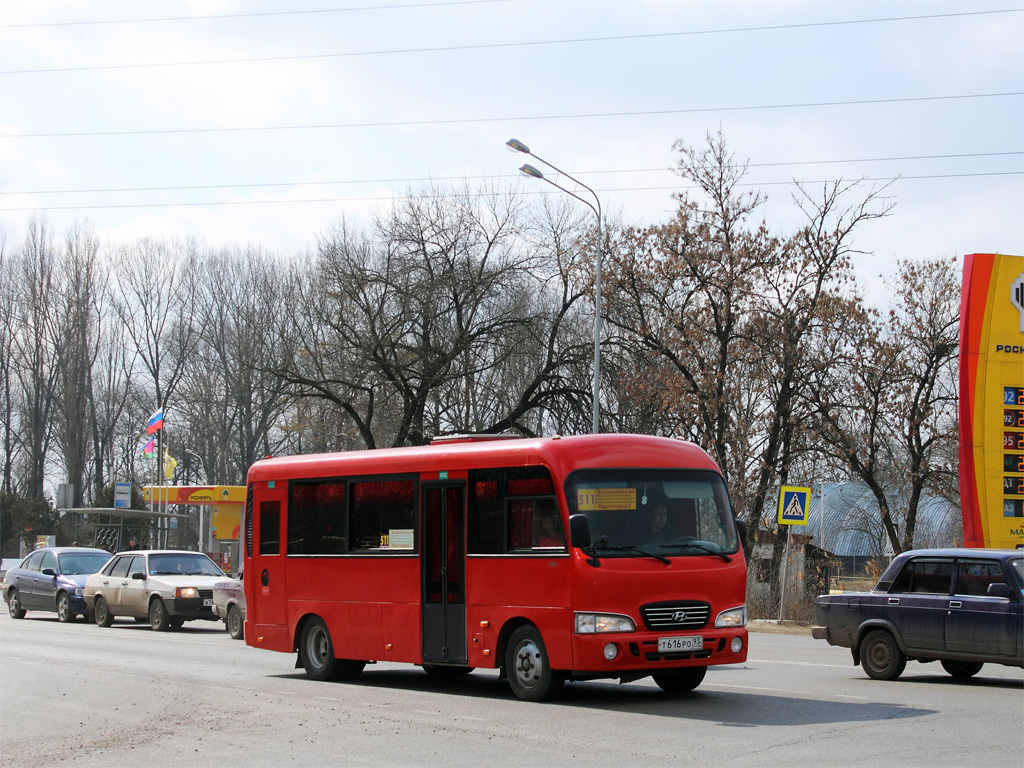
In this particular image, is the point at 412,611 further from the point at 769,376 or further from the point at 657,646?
the point at 769,376

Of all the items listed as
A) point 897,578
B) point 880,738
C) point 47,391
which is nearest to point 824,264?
point 897,578

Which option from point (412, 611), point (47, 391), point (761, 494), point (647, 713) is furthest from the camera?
point (47, 391)

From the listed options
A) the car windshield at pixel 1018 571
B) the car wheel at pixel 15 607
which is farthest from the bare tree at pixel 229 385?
the car windshield at pixel 1018 571

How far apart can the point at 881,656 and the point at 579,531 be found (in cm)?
520

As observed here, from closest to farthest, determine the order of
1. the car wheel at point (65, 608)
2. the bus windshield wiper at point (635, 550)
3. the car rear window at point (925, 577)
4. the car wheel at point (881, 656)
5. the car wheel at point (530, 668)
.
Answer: the bus windshield wiper at point (635, 550) → the car wheel at point (530, 668) → the car rear window at point (925, 577) → the car wheel at point (881, 656) → the car wheel at point (65, 608)

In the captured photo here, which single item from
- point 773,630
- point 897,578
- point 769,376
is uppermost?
point 769,376

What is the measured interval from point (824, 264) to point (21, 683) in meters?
26.1

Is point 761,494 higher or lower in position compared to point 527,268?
lower

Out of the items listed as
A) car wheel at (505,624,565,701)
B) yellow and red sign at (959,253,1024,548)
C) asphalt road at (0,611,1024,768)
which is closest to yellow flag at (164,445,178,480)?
yellow and red sign at (959,253,1024,548)

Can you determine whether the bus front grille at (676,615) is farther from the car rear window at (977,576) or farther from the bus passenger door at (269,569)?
the bus passenger door at (269,569)

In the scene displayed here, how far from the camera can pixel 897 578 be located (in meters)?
14.8

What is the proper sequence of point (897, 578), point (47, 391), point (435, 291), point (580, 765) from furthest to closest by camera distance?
point (47, 391) → point (435, 291) → point (897, 578) → point (580, 765)

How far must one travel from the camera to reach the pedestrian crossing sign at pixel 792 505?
25469 mm

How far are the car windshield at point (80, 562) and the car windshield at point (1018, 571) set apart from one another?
73.2 feet
